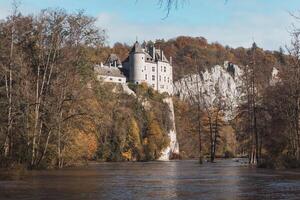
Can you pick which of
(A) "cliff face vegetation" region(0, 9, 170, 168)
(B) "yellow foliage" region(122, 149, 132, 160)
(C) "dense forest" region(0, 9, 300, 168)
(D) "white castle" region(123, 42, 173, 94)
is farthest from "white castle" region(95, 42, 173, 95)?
(A) "cliff face vegetation" region(0, 9, 170, 168)

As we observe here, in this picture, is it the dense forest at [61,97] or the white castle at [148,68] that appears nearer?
the dense forest at [61,97]

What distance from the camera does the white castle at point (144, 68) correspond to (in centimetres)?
13462

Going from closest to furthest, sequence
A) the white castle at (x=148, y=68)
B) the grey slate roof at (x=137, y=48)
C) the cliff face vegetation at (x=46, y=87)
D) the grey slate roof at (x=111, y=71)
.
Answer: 1. the cliff face vegetation at (x=46, y=87)
2. the grey slate roof at (x=111, y=71)
3. the white castle at (x=148, y=68)
4. the grey slate roof at (x=137, y=48)

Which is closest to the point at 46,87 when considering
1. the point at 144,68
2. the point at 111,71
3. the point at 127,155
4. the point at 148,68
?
the point at 127,155

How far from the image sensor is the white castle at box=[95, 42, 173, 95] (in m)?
135

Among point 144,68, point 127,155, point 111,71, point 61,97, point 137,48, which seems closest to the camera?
point 61,97

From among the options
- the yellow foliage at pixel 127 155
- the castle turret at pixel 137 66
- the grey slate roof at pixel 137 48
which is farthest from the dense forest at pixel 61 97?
the grey slate roof at pixel 137 48

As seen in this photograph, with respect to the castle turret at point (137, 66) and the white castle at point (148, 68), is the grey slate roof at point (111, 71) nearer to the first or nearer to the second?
the castle turret at point (137, 66)

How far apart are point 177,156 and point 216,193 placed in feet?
288

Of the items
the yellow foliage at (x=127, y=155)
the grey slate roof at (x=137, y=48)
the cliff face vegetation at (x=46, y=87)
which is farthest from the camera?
the grey slate roof at (x=137, y=48)

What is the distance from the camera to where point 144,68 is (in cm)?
13625

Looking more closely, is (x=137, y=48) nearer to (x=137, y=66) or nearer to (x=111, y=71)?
(x=137, y=66)

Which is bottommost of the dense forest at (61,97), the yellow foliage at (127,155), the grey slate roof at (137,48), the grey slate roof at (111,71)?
the yellow foliage at (127,155)

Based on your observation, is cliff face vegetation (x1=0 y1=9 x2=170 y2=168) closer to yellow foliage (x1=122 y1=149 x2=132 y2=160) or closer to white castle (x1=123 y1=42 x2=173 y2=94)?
yellow foliage (x1=122 y1=149 x2=132 y2=160)
